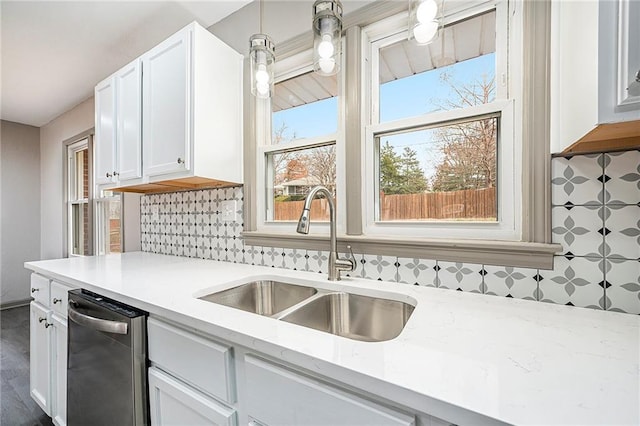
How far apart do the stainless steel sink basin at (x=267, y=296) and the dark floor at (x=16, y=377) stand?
1.60 meters

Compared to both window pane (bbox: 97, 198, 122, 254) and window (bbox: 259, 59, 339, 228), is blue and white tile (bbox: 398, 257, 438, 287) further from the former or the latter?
window pane (bbox: 97, 198, 122, 254)

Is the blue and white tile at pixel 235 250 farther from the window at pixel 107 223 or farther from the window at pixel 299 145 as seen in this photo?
the window at pixel 107 223

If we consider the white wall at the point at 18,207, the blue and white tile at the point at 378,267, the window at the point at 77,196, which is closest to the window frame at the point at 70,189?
the window at the point at 77,196

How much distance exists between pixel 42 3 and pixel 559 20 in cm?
279

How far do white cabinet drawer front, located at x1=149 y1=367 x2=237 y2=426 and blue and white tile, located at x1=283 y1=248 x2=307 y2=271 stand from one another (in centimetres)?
72

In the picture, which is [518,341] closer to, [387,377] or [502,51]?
[387,377]

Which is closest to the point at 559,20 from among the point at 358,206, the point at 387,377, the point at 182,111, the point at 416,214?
the point at 416,214

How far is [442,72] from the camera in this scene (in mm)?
1243

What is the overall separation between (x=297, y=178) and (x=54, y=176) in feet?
14.0

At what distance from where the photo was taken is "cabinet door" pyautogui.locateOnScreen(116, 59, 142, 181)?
1.76 meters

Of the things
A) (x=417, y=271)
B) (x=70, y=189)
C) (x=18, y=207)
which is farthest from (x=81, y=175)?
(x=417, y=271)

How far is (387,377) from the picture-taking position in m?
0.53

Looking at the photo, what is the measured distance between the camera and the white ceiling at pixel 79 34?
1782 millimetres

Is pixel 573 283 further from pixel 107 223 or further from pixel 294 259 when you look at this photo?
pixel 107 223
